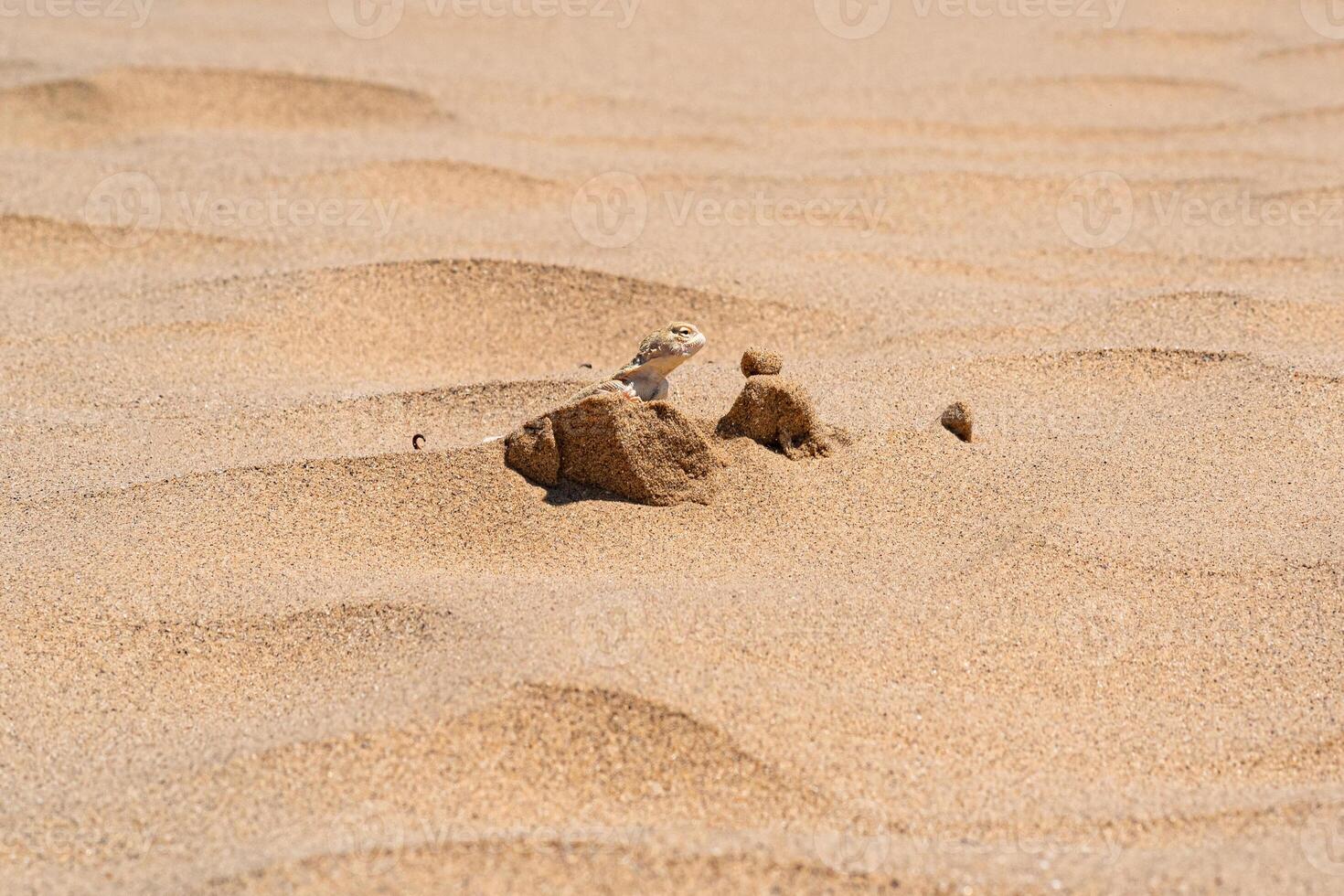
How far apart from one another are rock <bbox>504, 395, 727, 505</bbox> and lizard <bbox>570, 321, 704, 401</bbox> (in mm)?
58

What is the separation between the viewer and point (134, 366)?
325 cm

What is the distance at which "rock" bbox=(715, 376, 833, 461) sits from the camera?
2.60 m

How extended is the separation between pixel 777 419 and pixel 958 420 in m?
0.39

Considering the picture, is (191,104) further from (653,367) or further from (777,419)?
(777,419)

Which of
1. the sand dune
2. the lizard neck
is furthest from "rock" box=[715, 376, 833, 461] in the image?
the sand dune

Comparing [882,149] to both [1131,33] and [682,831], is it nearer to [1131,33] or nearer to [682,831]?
[1131,33]

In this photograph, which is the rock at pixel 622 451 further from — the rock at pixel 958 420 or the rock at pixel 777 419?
the rock at pixel 958 420

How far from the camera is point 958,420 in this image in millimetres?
2771

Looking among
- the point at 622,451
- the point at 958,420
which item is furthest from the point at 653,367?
the point at 958,420

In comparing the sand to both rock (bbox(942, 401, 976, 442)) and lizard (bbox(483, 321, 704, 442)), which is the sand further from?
lizard (bbox(483, 321, 704, 442))

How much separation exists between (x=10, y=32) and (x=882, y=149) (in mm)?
3254

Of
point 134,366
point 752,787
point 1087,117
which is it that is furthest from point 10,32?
point 752,787

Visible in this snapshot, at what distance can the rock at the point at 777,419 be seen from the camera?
2.60 meters

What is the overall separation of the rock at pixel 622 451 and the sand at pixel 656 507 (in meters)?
0.06
